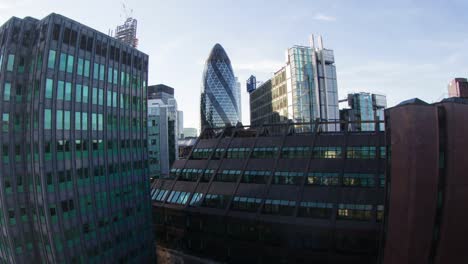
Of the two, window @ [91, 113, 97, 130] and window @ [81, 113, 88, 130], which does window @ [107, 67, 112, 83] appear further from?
window @ [81, 113, 88, 130]

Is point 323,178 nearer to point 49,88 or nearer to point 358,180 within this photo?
point 358,180

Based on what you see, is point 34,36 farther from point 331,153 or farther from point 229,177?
point 331,153

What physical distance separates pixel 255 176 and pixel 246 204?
19.8 ft

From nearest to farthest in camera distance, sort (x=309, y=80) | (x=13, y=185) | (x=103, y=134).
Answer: (x=13, y=185) < (x=103, y=134) < (x=309, y=80)

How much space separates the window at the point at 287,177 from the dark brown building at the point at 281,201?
7.5 inches

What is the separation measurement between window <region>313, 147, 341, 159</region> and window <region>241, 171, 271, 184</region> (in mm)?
9912

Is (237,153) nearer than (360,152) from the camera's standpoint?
No

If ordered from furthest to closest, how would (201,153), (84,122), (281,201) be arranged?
1. (201,153)
2. (281,201)
3. (84,122)

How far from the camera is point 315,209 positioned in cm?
4769

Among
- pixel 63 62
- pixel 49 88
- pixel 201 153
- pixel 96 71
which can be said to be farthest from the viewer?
pixel 201 153

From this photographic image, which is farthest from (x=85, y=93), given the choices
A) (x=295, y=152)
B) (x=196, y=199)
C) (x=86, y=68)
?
(x=295, y=152)

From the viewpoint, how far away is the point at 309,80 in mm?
89750

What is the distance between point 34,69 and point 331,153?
162 ft

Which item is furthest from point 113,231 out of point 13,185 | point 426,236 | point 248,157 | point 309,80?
point 309,80
